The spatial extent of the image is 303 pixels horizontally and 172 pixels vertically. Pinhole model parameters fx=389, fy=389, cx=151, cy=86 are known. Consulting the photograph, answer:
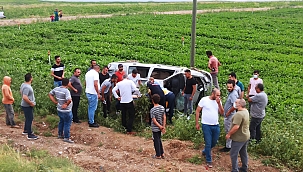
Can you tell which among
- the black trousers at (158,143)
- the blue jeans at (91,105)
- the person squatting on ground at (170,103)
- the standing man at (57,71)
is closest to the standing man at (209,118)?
the black trousers at (158,143)

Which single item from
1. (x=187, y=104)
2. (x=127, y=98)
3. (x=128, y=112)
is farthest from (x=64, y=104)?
(x=187, y=104)

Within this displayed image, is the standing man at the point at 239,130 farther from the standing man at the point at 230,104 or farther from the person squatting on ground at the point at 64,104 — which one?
the person squatting on ground at the point at 64,104

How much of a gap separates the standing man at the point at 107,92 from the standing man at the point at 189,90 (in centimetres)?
196

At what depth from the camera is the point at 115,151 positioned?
Result: 8656 millimetres

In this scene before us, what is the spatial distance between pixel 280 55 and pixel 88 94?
13778 millimetres

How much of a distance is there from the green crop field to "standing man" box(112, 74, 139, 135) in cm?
168

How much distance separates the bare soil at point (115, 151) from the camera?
7.77 metres

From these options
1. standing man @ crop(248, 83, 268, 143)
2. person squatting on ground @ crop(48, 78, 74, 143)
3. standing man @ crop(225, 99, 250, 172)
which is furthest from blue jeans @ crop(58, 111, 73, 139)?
standing man @ crop(248, 83, 268, 143)

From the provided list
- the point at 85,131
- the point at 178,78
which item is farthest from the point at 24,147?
the point at 178,78

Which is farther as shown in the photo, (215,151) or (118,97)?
(118,97)

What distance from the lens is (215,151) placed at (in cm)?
889

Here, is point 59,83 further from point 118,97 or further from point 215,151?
point 215,151

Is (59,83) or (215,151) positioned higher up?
(59,83)

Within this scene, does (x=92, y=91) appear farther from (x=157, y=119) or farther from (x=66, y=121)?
(x=157, y=119)
